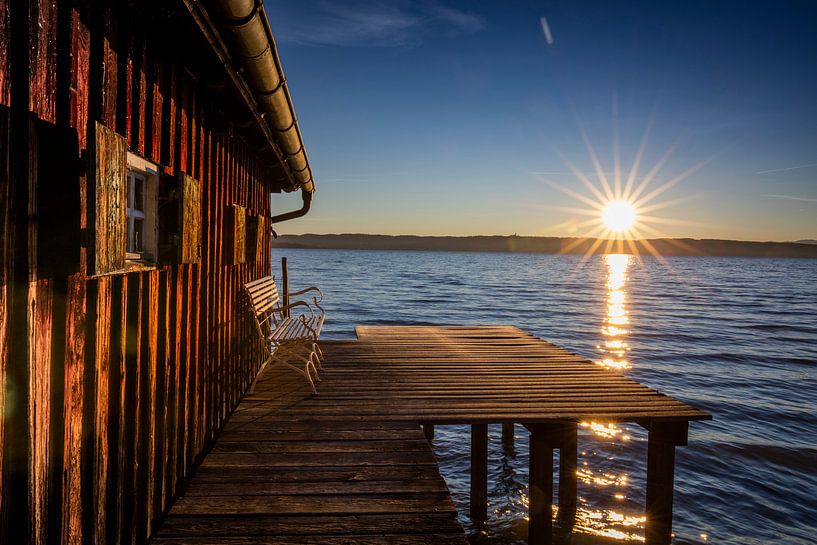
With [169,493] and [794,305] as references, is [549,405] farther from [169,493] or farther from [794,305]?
[794,305]

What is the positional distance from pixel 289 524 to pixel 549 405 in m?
2.89

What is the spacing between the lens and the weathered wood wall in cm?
159

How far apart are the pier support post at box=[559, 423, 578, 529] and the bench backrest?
415cm

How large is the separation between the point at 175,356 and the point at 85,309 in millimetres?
1240

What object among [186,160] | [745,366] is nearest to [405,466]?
[186,160]

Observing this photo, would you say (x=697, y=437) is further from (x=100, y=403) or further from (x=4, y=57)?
(x=4, y=57)

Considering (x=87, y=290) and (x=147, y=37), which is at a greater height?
(x=147, y=37)

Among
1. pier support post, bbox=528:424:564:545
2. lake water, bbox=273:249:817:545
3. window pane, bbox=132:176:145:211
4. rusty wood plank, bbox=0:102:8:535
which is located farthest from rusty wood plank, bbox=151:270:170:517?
lake water, bbox=273:249:817:545

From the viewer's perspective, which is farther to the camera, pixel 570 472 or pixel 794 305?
pixel 794 305

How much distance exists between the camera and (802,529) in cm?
682

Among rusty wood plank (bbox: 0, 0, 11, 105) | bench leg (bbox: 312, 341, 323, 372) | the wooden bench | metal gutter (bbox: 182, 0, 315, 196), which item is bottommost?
bench leg (bbox: 312, 341, 323, 372)

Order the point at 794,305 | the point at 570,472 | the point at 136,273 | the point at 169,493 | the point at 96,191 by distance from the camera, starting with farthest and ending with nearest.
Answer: the point at 794,305, the point at 570,472, the point at 169,493, the point at 136,273, the point at 96,191

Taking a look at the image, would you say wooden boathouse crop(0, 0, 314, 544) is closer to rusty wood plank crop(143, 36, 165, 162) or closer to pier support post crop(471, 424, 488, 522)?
rusty wood plank crop(143, 36, 165, 162)

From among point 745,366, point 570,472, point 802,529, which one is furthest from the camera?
point 745,366
